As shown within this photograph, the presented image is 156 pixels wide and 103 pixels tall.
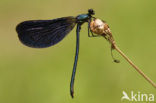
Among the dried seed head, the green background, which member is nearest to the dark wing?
the dried seed head

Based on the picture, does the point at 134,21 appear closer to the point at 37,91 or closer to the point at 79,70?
the point at 79,70

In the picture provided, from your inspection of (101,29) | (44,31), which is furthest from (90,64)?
(101,29)

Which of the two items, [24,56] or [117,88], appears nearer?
[117,88]

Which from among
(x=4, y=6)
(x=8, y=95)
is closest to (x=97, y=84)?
(x=8, y=95)

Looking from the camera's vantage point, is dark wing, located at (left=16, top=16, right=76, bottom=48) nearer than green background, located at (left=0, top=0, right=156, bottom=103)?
Yes

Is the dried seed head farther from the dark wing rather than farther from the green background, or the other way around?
the green background

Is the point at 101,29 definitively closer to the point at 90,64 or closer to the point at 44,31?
the point at 44,31
